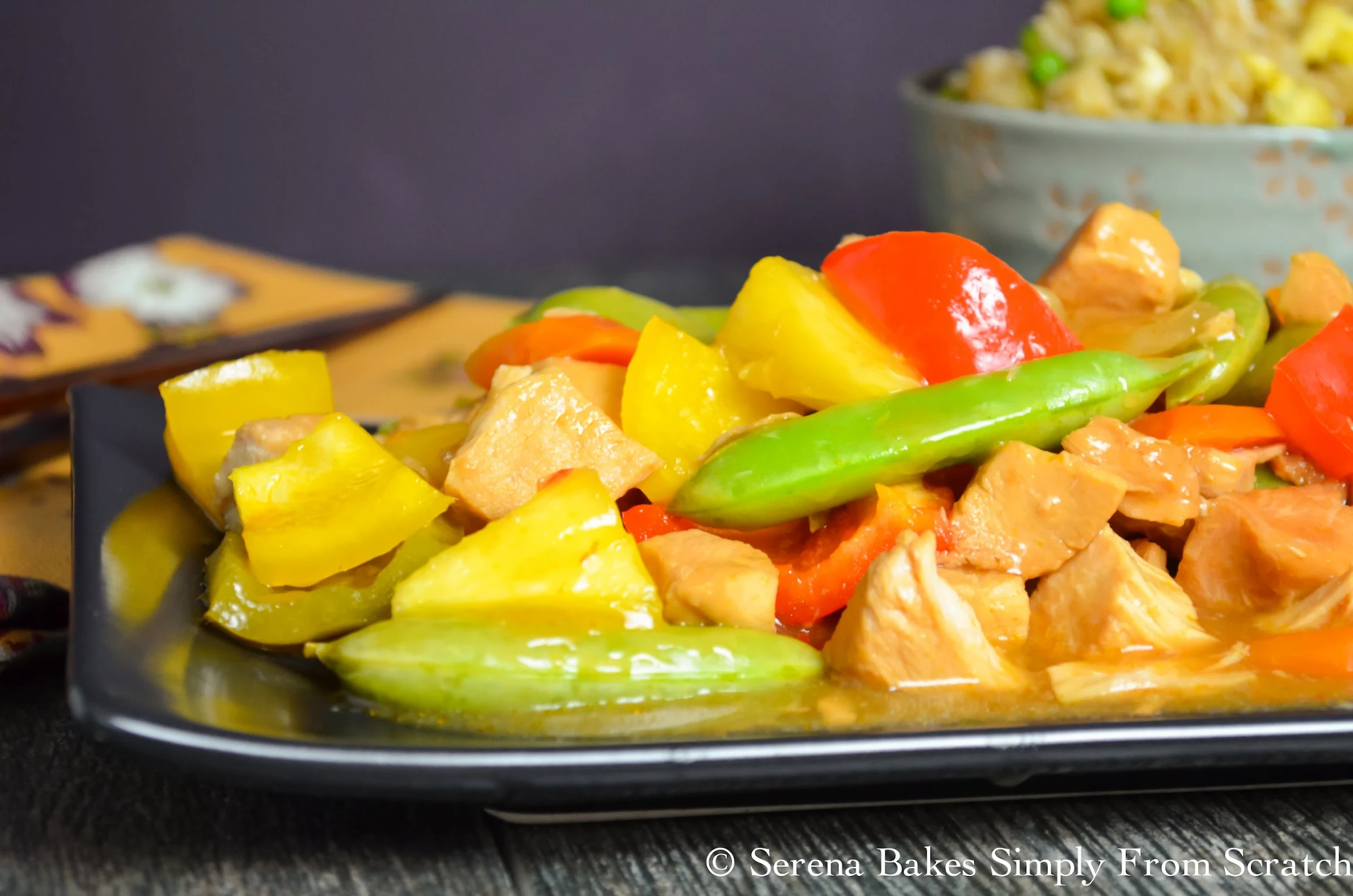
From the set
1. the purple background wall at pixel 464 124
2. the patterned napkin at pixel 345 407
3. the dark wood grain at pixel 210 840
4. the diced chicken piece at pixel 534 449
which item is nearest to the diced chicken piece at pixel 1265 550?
the diced chicken piece at pixel 534 449

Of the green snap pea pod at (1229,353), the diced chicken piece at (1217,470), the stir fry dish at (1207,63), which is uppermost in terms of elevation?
the stir fry dish at (1207,63)

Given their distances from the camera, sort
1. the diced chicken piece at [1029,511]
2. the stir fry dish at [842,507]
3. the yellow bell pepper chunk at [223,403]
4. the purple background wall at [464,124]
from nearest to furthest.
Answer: the stir fry dish at [842,507]
the diced chicken piece at [1029,511]
the yellow bell pepper chunk at [223,403]
the purple background wall at [464,124]

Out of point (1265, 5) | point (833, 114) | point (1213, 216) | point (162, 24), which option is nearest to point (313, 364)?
point (1213, 216)

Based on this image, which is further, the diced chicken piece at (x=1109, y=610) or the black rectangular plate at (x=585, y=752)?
the diced chicken piece at (x=1109, y=610)

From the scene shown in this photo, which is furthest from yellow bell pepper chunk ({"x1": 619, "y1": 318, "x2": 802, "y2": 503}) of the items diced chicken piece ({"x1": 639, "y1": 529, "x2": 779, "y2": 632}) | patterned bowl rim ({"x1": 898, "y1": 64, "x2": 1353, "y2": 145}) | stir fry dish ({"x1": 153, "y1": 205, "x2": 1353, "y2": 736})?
patterned bowl rim ({"x1": 898, "y1": 64, "x2": 1353, "y2": 145})

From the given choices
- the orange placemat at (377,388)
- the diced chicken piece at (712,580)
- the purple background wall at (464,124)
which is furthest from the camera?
the purple background wall at (464,124)

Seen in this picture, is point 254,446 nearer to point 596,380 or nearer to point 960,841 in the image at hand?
point 596,380

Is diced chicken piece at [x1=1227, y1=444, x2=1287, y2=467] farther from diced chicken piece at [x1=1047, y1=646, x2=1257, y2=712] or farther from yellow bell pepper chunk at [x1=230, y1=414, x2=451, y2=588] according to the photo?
yellow bell pepper chunk at [x1=230, y1=414, x2=451, y2=588]

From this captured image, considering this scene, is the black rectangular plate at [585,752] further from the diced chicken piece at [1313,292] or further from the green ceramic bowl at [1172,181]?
the green ceramic bowl at [1172,181]

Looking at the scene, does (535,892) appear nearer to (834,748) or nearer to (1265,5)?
(834,748)
